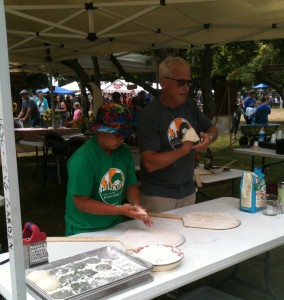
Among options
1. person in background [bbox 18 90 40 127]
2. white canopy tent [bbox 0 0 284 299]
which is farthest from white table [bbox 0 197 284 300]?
person in background [bbox 18 90 40 127]

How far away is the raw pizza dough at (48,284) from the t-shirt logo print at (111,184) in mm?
679

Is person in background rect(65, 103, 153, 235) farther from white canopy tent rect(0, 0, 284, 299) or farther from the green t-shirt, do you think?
white canopy tent rect(0, 0, 284, 299)

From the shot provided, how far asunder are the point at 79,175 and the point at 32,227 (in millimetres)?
424

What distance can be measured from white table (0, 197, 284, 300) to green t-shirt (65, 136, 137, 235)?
79 mm

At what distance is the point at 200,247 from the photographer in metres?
1.74

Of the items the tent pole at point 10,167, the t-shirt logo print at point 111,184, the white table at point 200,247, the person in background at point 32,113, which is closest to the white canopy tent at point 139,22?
the t-shirt logo print at point 111,184

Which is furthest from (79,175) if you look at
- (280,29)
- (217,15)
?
(280,29)

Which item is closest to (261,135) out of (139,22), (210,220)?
(139,22)

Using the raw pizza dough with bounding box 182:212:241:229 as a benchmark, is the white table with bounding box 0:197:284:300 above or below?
below

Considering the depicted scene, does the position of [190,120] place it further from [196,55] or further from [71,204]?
[196,55]

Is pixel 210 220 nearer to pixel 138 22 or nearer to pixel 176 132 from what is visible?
pixel 176 132

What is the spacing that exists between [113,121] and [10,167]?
94 centimetres

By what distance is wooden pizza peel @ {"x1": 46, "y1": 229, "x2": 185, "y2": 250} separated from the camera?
1769mm

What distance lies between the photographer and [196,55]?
40.1ft
